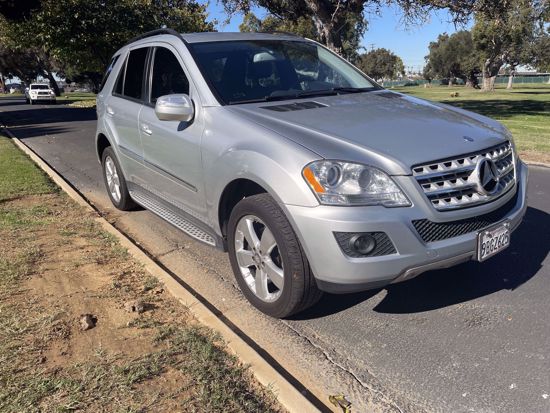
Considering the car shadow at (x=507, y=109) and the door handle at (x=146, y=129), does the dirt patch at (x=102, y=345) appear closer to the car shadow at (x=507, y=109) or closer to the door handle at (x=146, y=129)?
the door handle at (x=146, y=129)

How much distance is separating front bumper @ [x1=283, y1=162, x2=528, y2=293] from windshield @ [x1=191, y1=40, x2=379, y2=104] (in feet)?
4.71

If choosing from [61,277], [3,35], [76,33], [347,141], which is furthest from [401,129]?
[3,35]

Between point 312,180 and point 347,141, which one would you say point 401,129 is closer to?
point 347,141

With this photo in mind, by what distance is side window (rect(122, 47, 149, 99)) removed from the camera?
493 cm

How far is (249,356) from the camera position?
2904 millimetres

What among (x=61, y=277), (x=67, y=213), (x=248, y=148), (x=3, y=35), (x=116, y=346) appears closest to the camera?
(x=116, y=346)

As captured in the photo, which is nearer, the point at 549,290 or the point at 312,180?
the point at 312,180

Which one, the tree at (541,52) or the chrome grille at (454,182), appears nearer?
the chrome grille at (454,182)

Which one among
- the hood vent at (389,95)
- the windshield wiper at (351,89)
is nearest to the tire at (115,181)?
the windshield wiper at (351,89)

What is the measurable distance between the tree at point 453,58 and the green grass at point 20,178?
6544 cm

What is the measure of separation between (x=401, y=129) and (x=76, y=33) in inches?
1034

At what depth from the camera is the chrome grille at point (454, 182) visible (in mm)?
2891

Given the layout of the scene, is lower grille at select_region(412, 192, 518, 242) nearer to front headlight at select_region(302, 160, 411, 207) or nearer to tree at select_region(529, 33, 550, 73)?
front headlight at select_region(302, 160, 411, 207)

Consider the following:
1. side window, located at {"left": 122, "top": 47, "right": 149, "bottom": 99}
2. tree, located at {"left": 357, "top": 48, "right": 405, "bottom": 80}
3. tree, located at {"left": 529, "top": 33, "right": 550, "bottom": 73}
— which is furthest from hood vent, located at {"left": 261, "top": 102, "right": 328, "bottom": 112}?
tree, located at {"left": 357, "top": 48, "right": 405, "bottom": 80}
